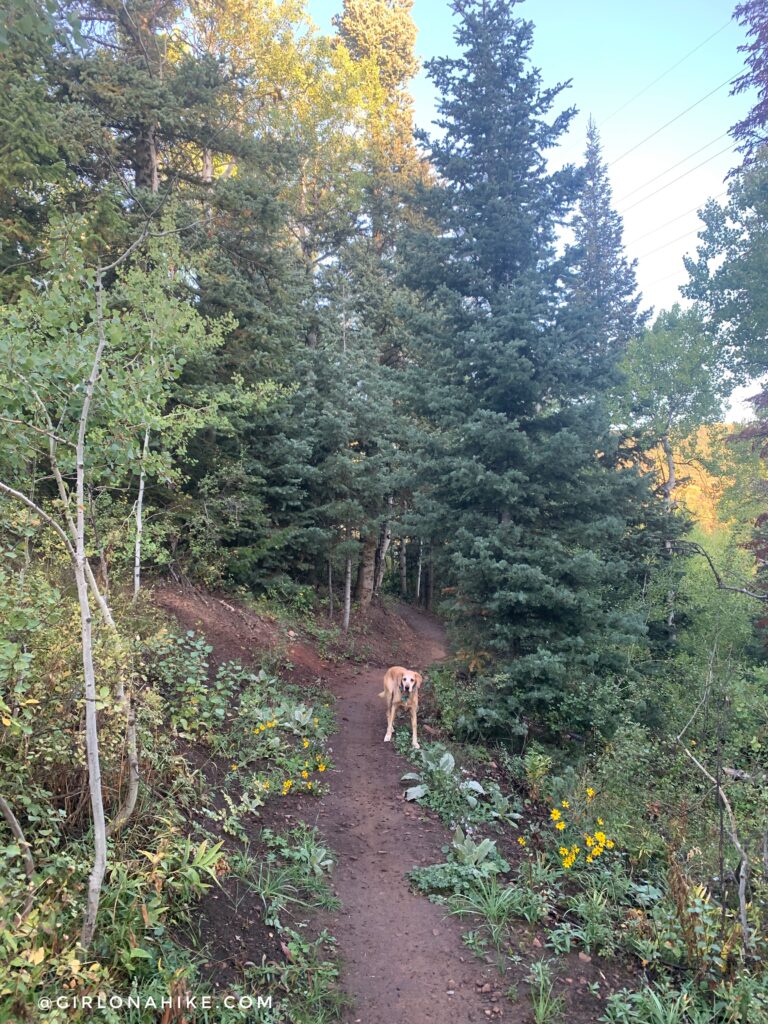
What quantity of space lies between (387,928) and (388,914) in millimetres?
169

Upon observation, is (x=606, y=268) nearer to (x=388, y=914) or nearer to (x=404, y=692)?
(x=404, y=692)

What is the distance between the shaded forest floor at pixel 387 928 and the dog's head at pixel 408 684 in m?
0.79

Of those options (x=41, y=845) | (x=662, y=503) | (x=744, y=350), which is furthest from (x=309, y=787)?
(x=744, y=350)

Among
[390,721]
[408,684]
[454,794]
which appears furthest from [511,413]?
[454,794]

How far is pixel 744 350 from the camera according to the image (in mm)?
14656

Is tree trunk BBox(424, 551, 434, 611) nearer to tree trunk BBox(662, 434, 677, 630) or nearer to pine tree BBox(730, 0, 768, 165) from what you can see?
tree trunk BBox(662, 434, 677, 630)

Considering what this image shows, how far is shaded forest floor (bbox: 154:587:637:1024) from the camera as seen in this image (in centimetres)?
359

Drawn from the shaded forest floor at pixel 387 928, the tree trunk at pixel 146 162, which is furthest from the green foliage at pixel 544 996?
the tree trunk at pixel 146 162

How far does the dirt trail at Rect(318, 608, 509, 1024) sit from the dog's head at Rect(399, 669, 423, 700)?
884 millimetres

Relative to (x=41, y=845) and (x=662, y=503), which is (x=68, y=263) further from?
(x=662, y=503)

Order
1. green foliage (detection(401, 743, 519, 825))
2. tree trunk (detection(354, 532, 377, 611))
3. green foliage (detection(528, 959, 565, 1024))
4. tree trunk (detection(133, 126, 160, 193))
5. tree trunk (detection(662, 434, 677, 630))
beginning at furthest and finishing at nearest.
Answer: tree trunk (detection(354, 532, 377, 611))
tree trunk (detection(662, 434, 677, 630))
tree trunk (detection(133, 126, 160, 193))
green foliage (detection(401, 743, 519, 825))
green foliage (detection(528, 959, 565, 1024))

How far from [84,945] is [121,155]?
44.1ft

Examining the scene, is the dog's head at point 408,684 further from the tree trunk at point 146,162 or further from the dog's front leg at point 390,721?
the tree trunk at point 146,162

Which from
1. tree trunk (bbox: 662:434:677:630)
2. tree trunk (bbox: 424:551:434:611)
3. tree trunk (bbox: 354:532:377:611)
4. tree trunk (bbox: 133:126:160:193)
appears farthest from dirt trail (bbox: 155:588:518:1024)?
tree trunk (bbox: 424:551:434:611)
